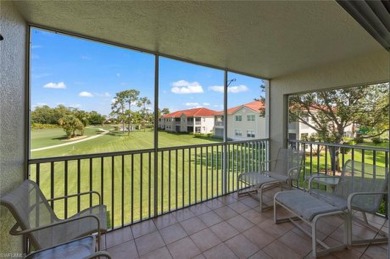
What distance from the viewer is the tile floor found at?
1797 millimetres

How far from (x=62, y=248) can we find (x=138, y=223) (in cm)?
108

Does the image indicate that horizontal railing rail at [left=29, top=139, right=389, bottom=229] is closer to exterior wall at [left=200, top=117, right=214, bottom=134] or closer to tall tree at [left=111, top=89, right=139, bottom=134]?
exterior wall at [left=200, top=117, right=214, bottom=134]

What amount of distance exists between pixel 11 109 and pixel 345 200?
343 cm

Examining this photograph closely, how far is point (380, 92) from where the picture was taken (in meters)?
2.64

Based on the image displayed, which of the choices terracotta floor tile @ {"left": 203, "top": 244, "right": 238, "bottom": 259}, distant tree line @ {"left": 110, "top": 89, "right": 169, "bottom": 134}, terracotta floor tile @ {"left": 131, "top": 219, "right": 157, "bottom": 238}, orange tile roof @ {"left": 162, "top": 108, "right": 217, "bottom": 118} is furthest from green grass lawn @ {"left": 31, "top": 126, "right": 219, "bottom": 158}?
terracotta floor tile @ {"left": 203, "top": 244, "right": 238, "bottom": 259}

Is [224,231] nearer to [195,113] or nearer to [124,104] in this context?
[195,113]

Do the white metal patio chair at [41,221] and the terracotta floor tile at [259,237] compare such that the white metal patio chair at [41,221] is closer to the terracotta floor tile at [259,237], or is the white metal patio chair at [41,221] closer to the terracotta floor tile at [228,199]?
the terracotta floor tile at [259,237]

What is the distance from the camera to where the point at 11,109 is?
1402mm

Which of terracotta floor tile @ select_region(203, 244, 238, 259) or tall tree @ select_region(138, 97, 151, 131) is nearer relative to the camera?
terracotta floor tile @ select_region(203, 244, 238, 259)

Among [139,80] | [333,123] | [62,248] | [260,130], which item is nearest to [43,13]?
[139,80]

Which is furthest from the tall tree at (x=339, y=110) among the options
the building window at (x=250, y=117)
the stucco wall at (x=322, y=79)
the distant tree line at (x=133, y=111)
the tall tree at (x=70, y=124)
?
the tall tree at (x=70, y=124)

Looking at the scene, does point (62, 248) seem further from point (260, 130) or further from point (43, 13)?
point (260, 130)

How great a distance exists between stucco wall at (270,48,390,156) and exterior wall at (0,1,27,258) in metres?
3.85

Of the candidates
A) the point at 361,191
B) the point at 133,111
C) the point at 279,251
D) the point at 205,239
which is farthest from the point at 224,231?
the point at 133,111
